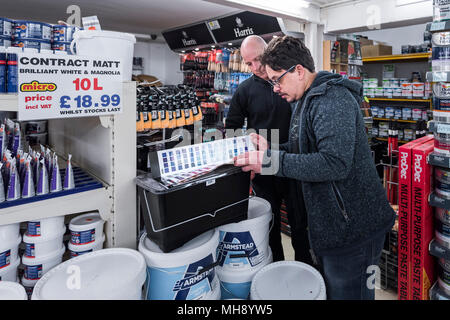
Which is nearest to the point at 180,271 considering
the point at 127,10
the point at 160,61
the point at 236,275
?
the point at 236,275

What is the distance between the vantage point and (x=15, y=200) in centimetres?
117

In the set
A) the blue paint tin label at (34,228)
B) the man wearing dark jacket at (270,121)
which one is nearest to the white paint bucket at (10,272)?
the blue paint tin label at (34,228)

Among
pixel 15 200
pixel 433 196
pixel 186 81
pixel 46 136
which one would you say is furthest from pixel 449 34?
pixel 186 81

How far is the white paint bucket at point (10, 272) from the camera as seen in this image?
1156 millimetres

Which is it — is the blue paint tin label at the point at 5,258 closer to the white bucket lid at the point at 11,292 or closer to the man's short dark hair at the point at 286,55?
the white bucket lid at the point at 11,292

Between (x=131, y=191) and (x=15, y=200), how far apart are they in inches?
16.7

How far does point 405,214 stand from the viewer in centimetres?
213

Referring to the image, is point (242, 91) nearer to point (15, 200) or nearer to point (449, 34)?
point (449, 34)

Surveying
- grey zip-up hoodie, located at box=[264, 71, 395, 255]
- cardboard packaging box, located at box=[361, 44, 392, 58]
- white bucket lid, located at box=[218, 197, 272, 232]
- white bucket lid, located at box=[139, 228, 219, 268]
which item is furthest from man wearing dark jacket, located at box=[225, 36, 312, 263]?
cardboard packaging box, located at box=[361, 44, 392, 58]

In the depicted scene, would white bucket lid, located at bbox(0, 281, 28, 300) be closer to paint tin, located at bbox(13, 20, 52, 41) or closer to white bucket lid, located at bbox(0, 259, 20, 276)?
white bucket lid, located at bbox(0, 259, 20, 276)

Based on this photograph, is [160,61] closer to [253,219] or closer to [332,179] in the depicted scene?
[253,219]

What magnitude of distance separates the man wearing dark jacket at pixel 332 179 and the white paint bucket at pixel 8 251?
889mm

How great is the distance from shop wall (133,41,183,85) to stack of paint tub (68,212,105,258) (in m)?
6.98

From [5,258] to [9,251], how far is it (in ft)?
0.09
